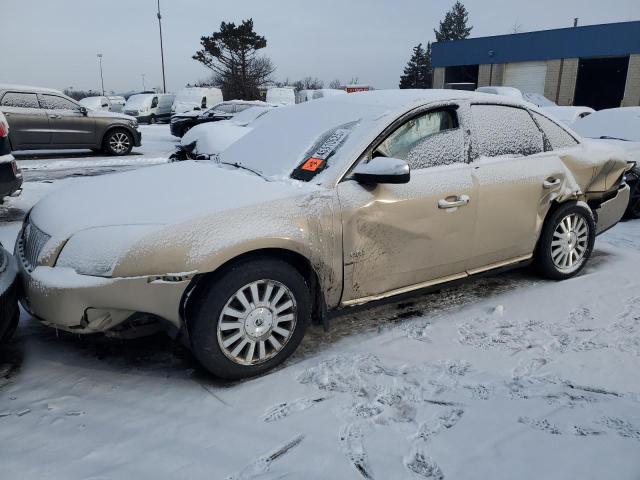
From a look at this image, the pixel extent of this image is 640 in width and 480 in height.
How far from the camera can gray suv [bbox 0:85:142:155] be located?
11031mm

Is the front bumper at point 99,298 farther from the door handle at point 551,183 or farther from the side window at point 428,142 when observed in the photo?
the door handle at point 551,183

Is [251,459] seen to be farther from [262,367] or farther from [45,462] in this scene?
[45,462]

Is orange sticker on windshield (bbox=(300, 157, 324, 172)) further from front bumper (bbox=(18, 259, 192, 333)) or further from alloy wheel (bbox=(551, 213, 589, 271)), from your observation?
alloy wheel (bbox=(551, 213, 589, 271))

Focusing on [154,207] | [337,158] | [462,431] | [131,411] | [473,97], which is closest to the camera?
[462,431]

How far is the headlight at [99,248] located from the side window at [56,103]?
10.4m

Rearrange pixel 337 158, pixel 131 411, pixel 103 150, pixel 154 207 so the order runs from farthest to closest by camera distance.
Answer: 1. pixel 103 150
2. pixel 337 158
3. pixel 154 207
4. pixel 131 411

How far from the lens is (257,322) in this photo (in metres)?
2.91

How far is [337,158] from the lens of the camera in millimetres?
3248

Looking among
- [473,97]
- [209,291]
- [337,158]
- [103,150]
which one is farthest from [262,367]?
[103,150]

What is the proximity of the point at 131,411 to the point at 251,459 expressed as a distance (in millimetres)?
765

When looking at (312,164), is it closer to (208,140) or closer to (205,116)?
(208,140)

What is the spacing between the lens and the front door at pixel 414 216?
10.4 ft

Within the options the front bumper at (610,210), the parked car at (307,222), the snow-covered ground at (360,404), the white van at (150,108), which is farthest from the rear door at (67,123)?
the white van at (150,108)

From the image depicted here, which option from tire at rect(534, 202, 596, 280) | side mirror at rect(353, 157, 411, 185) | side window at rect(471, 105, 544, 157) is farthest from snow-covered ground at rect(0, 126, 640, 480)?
side window at rect(471, 105, 544, 157)
